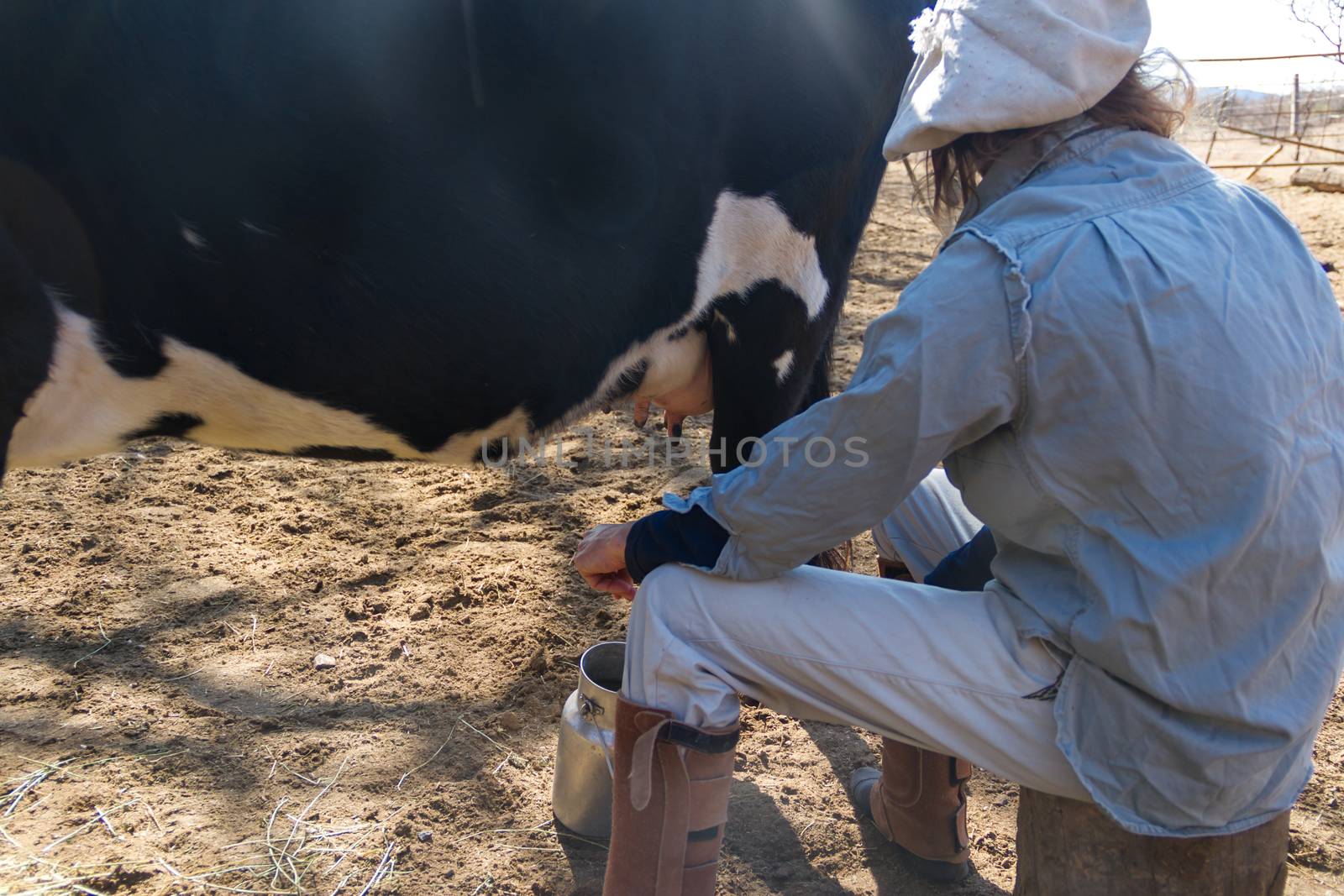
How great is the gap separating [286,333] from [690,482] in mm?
1866

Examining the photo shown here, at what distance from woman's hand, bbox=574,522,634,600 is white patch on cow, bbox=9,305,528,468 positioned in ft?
1.39

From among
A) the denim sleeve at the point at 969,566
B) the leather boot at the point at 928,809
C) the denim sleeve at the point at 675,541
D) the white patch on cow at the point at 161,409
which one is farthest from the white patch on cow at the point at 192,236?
the leather boot at the point at 928,809

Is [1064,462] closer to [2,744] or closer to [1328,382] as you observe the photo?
[1328,382]

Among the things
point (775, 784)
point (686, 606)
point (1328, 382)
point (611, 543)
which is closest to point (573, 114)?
point (611, 543)

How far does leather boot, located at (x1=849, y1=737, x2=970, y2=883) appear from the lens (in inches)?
72.4

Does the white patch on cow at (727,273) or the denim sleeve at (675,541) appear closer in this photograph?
the denim sleeve at (675,541)

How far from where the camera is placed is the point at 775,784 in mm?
2109

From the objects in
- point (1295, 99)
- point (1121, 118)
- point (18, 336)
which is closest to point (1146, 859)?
point (1121, 118)

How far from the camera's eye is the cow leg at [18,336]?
160cm

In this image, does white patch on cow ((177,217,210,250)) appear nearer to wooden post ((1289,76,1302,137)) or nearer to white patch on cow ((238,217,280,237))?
white patch on cow ((238,217,280,237))

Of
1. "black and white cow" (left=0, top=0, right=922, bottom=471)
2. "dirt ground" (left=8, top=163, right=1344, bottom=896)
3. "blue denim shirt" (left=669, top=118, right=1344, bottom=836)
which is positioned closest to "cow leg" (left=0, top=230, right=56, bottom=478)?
"black and white cow" (left=0, top=0, right=922, bottom=471)

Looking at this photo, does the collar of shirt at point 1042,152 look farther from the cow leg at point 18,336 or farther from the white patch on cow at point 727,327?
the cow leg at point 18,336

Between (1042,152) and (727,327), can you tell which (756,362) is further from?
(1042,152)

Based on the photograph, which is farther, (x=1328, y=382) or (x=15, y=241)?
(x=15, y=241)
